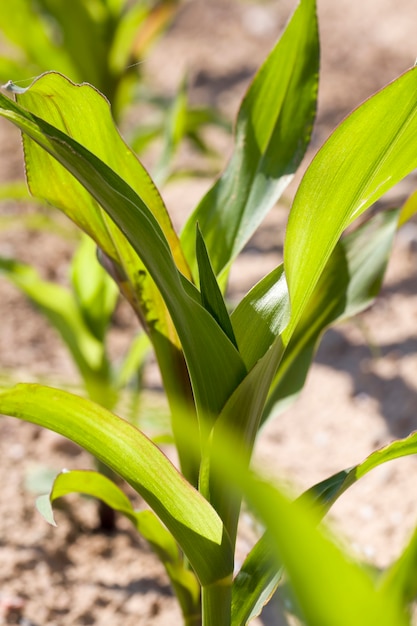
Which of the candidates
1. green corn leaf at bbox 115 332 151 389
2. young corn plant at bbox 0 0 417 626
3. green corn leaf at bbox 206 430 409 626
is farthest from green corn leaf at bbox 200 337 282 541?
green corn leaf at bbox 115 332 151 389

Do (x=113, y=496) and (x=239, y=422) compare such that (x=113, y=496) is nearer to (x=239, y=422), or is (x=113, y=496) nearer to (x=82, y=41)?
(x=239, y=422)

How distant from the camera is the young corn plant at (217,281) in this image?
52 centimetres

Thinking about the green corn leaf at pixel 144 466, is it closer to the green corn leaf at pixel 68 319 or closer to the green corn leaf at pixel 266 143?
the green corn leaf at pixel 266 143

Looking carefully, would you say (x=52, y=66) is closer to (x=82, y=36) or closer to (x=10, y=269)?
(x=82, y=36)

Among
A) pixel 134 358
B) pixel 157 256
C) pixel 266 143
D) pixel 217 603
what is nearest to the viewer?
pixel 157 256

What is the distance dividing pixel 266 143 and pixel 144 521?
0.36 metres

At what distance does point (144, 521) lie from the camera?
715 mm

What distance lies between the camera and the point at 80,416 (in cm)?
57

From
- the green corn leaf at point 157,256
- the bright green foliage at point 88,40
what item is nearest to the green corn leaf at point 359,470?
the green corn leaf at point 157,256

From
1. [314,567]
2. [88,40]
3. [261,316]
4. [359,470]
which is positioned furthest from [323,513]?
[88,40]

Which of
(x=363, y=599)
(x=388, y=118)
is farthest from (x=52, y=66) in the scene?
(x=363, y=599)

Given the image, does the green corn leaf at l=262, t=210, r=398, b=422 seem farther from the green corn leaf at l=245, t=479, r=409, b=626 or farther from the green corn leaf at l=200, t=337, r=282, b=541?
the green corn leaf at l=245, t=479, r=409, b=626

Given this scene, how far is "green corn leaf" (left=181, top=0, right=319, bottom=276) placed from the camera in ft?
2.31

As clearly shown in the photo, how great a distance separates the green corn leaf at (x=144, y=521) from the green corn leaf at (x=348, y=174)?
0.25 m
